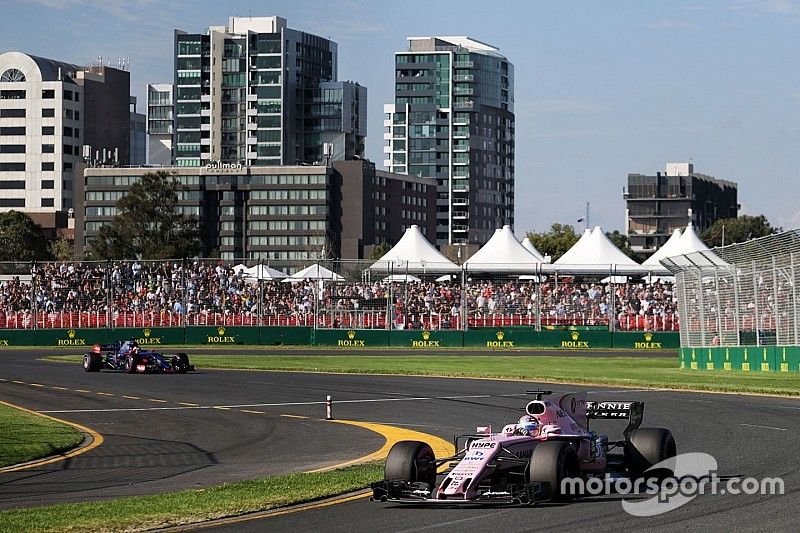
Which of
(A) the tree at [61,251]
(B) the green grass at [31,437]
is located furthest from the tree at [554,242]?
(B) the green grass at [31,437]

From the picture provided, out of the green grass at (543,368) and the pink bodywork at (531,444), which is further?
the green grass at (543,368)

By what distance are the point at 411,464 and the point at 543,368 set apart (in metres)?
31.2

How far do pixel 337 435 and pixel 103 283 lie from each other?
39639mm

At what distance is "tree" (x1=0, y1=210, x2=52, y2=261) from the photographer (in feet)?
436

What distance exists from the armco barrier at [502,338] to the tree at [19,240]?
80096 millimetres

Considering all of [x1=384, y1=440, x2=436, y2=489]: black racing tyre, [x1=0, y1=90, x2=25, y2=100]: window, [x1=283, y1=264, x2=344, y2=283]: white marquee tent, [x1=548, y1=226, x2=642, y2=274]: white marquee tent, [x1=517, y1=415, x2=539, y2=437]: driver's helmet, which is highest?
[x1=0, y1=90, x2=25, y2=100]: window

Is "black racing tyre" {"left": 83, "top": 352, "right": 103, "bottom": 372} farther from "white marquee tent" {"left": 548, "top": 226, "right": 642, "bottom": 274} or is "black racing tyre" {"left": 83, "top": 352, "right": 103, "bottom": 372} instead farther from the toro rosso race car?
"white marquee tent" {"left": 548, "top": 226, "right": 642, "bottom": 274}

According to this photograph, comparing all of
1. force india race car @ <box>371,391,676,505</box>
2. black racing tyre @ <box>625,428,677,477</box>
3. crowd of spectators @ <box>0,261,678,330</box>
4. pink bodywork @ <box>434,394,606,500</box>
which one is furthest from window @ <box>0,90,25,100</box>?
black racing tyre @ <box>625,428,677,477</box>

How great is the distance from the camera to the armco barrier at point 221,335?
6419 cm

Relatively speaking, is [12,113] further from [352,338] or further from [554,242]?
[352,338]

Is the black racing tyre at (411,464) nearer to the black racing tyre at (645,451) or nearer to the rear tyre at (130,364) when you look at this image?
the black racing tyre at (645,451)

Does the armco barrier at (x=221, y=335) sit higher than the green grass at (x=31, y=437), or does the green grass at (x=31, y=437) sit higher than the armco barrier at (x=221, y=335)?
the armco barrier at (x=221, y=335)

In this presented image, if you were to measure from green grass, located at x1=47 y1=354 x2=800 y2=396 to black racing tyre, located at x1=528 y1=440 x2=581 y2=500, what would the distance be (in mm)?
19436

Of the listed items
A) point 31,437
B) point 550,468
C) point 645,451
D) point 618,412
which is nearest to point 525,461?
point 550,468
